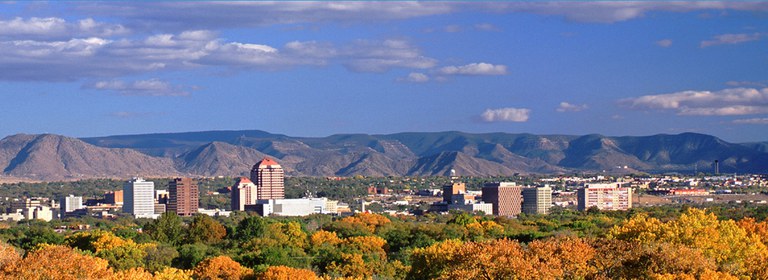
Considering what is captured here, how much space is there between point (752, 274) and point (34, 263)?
2674 cm

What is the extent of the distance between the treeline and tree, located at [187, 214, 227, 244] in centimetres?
11

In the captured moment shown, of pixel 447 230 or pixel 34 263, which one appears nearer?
pixel 34 263

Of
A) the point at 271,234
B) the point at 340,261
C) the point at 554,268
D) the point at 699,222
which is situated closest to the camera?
the point at 554,268

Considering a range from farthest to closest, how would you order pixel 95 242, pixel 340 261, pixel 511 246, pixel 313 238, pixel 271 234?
pixel 271 234 < pixel 313 238 < pixel 95 242 < pixel 340 261 < pixel 511 246

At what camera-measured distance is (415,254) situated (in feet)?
201

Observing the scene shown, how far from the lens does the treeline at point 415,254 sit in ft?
144

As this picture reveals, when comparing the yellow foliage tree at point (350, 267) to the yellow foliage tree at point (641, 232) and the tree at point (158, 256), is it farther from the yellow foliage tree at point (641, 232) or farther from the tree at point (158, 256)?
the yellow foliage tree at point (641, 232)

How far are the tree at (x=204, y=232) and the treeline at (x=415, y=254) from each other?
110 mm

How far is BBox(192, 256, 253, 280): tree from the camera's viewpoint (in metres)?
63.7

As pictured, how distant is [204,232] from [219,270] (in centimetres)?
4432

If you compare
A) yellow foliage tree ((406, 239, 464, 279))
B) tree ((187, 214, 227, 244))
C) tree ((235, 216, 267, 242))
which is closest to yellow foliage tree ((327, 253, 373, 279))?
yellow foliage tree ((406, 239, 464, 279))

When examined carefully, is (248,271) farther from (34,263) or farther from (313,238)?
(313,238)

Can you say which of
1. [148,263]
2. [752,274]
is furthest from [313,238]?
[752,274]

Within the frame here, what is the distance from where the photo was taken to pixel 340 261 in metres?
73.5
